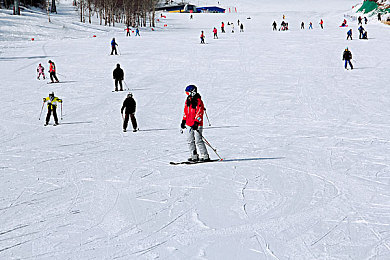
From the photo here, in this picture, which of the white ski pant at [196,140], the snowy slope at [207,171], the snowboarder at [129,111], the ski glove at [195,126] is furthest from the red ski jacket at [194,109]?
the snowboarder at [129,111]

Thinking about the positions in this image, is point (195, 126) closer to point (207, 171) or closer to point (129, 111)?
point (207, 171)

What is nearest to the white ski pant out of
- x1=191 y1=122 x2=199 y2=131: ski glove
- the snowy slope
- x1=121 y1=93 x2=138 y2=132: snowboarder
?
x1=191 y1=122 x2=199 y2=131: ski glove

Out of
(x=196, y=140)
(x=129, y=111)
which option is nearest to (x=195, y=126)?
(x=196, y=140)

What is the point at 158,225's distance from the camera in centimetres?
544

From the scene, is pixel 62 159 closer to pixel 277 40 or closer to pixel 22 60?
pixel 22 60

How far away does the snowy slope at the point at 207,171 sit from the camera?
16.5 feet

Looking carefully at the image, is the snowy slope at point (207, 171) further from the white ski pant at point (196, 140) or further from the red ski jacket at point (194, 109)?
the red ski jacket at point (194, 109)

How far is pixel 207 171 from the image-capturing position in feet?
25.5

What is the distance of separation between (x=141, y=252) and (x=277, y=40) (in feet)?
114

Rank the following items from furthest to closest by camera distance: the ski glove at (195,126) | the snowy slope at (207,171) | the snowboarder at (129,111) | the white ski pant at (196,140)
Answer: the snowboarder at (129,111), the white ski pant at (196,140), the ski glove at (195,126), the snowy slope at (207,171)

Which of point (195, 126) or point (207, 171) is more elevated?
point (195, 126)

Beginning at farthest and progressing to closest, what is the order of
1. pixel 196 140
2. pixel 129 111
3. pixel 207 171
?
pixel 129 111
pixel 196 140
pixel 207 171

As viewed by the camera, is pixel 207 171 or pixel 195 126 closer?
pixel 207 171

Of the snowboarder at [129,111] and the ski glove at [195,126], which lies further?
the snowboarder at [129,111]
